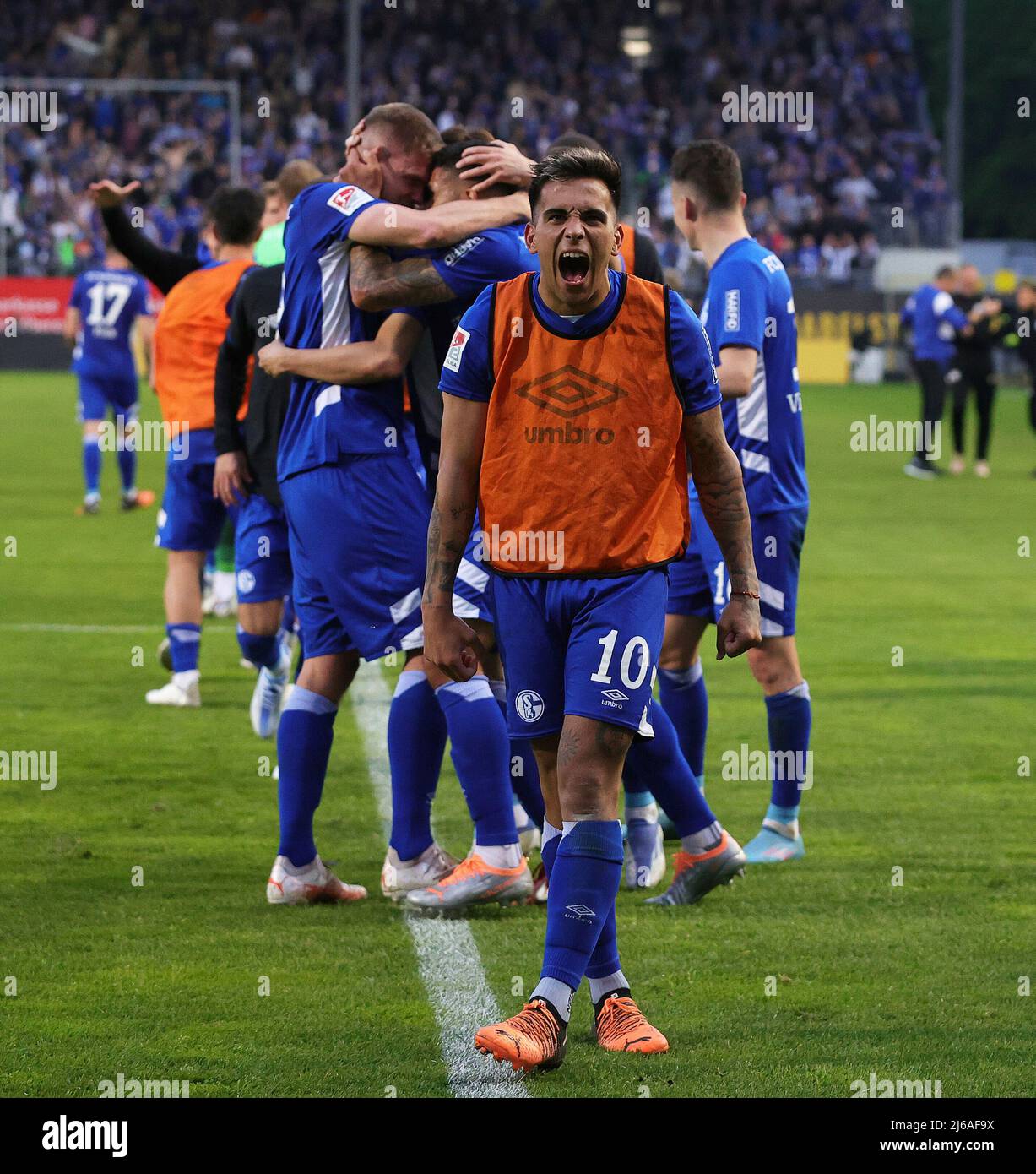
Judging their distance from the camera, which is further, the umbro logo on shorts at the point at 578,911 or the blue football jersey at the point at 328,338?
the blue football jersey at the point at 328,338

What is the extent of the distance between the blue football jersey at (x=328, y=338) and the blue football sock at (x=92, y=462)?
11.1 metres

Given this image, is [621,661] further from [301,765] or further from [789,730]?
[789,730]

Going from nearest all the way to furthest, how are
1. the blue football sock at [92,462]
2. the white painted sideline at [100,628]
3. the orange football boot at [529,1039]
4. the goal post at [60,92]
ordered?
the orange football boot at [529,1039], the white painted sideline at [100,628], the blue football sock at [92,462], the goal post at [60,92]

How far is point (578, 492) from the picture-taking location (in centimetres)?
403

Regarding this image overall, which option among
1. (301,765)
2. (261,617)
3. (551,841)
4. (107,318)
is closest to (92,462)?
(107,318)

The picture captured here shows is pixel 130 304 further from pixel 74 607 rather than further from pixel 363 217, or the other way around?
pixel 363 217

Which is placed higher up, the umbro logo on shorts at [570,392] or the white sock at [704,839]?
the umbro logo on shorts at [570,392]

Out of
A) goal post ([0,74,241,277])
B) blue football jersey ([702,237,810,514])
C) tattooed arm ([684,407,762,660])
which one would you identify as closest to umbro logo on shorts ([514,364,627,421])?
tattooed arm ([684,407,762,660])

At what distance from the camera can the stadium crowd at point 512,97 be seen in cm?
3662

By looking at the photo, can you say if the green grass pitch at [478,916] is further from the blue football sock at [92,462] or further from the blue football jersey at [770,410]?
the blue football sock at [92,462]

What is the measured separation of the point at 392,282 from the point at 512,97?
37.3 metres

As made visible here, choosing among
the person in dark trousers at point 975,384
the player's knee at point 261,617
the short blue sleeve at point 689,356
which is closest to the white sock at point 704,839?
the short blue sleeve at point 689,356

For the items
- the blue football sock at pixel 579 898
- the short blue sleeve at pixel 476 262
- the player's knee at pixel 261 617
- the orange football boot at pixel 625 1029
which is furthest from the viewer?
the player's knee at pixel 261 617

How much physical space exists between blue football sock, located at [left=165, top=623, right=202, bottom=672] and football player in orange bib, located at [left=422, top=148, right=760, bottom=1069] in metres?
4.57
